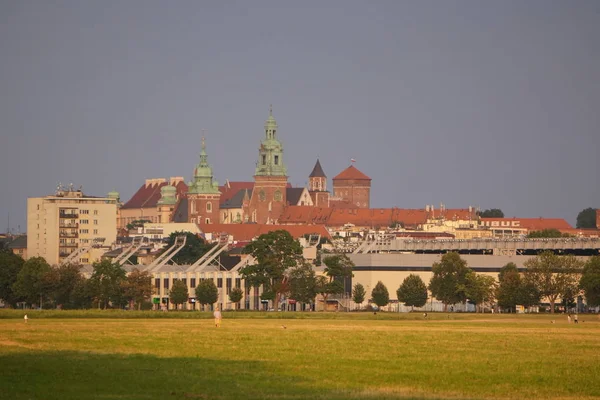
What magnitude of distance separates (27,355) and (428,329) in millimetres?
36771

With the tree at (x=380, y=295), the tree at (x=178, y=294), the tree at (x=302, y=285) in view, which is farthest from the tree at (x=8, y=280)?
the tree at (x=380, y=295)

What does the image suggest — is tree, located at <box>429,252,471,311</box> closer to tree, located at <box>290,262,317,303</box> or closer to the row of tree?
the row of tree

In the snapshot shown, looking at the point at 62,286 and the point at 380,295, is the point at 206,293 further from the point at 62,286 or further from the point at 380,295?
the point at 380,295

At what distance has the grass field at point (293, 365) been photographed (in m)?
47.3

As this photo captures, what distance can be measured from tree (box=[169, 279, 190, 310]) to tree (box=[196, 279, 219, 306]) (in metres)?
1.58

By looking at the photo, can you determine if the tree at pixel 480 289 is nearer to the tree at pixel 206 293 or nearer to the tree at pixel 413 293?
the tree at pixel 413 293

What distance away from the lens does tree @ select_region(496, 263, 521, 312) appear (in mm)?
151375

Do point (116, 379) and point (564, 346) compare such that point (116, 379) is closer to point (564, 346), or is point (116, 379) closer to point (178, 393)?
point (178, 393)

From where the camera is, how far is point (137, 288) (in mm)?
155750

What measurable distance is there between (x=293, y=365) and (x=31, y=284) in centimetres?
10444

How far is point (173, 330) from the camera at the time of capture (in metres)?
84.1

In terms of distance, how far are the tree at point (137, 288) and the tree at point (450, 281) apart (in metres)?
32.7

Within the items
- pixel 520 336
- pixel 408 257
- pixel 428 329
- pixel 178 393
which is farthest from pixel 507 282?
pixel 178 393

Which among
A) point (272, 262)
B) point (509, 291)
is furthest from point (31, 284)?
point (509, 291)
